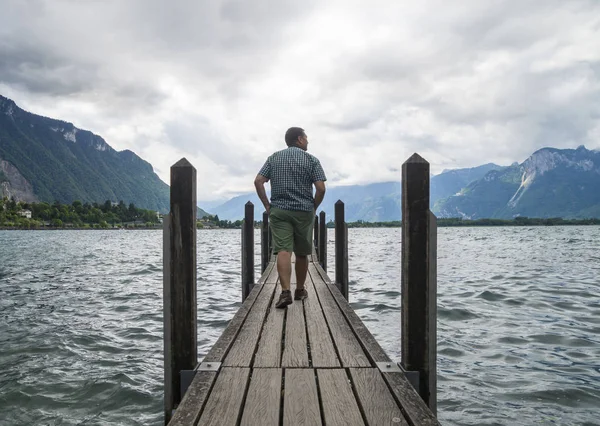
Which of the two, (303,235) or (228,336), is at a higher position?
(303,235)

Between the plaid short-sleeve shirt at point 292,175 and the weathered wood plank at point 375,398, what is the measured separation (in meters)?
2.76

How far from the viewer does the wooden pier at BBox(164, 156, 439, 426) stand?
9.70 ft

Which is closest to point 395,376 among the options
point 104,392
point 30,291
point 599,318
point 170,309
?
point 170,309

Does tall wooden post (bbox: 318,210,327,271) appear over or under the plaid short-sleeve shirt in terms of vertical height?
Answer: under

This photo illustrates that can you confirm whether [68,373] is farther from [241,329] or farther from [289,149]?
[289,149]

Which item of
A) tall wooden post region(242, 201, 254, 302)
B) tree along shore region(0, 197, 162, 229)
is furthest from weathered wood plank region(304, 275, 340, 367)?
tree along shore region(0, 197, 162, 229)

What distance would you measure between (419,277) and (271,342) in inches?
67.7

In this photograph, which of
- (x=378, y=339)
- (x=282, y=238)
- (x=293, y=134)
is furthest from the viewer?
(x=378, y=339)

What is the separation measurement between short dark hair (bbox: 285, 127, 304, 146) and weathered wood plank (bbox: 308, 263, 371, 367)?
7.64 feet

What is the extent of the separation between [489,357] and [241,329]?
15.8 feet

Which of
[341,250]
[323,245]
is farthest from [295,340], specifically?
[323,245]

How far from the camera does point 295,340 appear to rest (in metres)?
4.68

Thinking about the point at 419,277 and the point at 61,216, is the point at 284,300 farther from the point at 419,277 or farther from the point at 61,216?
the point at 61,216

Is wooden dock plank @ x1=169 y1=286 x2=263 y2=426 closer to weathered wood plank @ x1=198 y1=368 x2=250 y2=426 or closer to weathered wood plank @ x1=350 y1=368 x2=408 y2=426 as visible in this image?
weathered wood plank @ x1=198 y1=368 x2=250 y2=426
